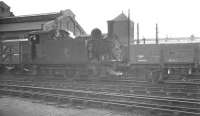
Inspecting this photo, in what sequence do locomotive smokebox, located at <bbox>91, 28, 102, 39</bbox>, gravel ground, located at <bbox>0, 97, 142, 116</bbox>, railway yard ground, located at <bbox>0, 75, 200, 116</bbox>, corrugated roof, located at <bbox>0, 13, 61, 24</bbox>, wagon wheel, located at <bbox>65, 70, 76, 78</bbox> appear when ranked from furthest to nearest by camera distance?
corrugated roof, located at <bbox>0, 13, 61, 24</bbox> → wagon wheel, located at <bbox>65, 70, 76, 78</bbox> → locomotive smokebox, located at <bbox>91, 28, 102, 39</bbox> → gravel ground, located at <bbox>0, 97, 142, 116</bbox> → railway yard ground, located at <bbox>0, 75, 200, 116</bbox>

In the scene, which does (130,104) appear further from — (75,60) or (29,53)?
(29,53)

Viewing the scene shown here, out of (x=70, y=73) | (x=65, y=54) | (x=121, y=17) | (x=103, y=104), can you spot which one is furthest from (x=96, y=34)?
(x=121, y=17)

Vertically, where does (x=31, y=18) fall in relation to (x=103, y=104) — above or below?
above

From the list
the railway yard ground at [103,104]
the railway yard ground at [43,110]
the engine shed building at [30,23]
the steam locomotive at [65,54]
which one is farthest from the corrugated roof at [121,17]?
the railway yard ground at [43,110]

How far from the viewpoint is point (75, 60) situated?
53.2ft

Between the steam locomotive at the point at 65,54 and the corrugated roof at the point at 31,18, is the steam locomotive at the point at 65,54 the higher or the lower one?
the lower one

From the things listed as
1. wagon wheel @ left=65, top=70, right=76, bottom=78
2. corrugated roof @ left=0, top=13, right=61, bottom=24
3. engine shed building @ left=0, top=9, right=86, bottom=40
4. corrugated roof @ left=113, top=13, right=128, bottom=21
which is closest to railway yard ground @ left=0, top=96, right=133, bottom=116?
wagon wheel @ left=65, top=70, right=76, bottom=78

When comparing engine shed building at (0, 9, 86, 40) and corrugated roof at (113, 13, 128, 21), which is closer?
engine shed building at (0, 9, 86, 40)

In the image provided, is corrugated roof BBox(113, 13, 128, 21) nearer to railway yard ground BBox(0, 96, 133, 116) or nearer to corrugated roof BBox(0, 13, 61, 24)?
corrugated roof BBox(0, 13, 61, 24)

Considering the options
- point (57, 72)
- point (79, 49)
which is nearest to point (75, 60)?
point (79, 49)

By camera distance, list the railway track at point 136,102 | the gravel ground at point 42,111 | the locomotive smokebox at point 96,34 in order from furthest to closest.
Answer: the locomotive smokebox at point 96,34
the gravel ground at point 42,111
the railway track at point 136,102

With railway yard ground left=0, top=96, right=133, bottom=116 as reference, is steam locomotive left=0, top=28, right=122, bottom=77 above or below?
above

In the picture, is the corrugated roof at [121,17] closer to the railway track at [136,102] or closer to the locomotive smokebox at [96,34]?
the locomotive smokebox at [96,34]

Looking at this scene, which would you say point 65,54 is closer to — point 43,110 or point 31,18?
point 43,110
